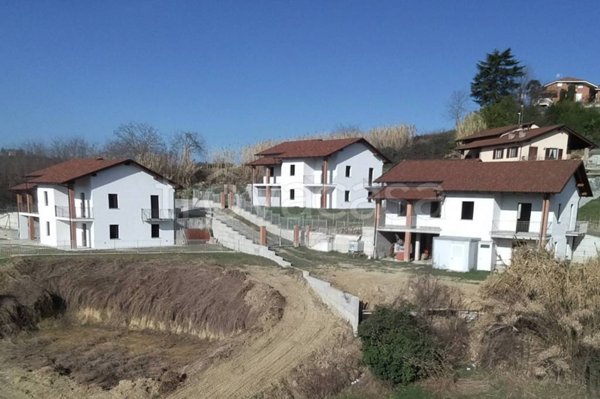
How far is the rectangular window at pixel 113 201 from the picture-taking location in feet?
118

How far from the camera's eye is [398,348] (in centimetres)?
1525

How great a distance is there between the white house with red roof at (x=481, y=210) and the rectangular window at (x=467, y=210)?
0.5 inches

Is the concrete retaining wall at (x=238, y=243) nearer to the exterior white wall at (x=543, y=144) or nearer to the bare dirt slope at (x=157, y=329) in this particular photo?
the bare dirt slope at (x=157, y=329)

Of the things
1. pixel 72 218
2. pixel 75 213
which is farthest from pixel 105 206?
pixel 72 218

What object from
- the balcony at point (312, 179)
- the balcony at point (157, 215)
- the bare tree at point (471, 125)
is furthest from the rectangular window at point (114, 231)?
the bare tree at point (471, 125)

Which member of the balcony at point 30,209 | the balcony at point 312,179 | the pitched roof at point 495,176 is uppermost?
the pitched roof at point 495,176

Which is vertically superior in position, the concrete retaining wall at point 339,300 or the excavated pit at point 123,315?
the concrete retaining wall at point 339,300

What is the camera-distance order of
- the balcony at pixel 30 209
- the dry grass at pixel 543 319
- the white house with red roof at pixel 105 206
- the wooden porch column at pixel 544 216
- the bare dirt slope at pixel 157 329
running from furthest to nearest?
the balcony at pixel 30 209
the white house with red roof at pixel 105 206
the wooden porch column at pixel 544 216
the bare dirt slope at pixel 157 329
the dry grass at pixel 543 319

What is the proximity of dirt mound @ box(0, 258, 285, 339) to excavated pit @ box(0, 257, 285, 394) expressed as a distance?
0.06 m

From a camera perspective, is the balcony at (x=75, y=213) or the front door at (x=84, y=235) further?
the front door at (x=84, y=235)

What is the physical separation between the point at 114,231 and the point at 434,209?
28615 mm

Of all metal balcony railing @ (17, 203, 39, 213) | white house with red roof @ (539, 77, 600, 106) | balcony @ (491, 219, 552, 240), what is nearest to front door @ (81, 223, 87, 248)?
metal balcony railing @ (17, 203, 39, 213)

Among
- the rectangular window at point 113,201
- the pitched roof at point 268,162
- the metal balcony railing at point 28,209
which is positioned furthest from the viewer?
the pitched roof at point 268,162

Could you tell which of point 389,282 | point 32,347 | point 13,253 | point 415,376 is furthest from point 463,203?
point 13,253
